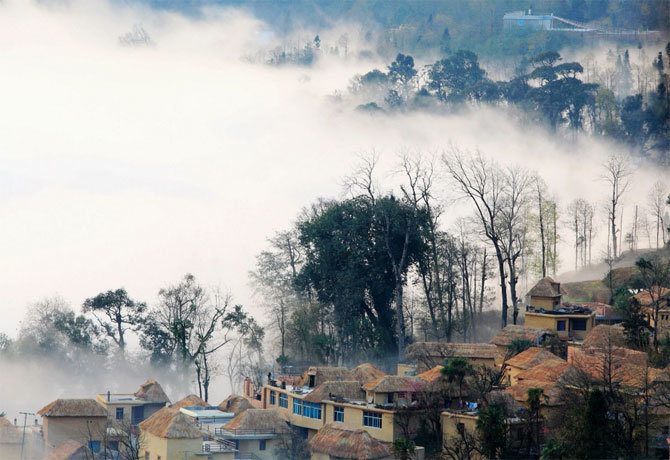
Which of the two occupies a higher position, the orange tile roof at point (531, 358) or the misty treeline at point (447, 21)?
the misty treeline at point (447, 21)

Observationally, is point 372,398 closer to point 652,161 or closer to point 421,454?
point 421,454

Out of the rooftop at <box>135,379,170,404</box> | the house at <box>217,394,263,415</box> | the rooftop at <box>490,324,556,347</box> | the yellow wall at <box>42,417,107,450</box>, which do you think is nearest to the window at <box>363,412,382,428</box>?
the house at <box>217,394,263,415</box>

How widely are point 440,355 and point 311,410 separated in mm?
7635

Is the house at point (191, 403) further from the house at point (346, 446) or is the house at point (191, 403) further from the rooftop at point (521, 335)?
the rooftop at point (521, 335)

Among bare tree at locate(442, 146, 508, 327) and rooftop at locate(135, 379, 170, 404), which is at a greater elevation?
bare tree at locate(442, 146, 508, 327)

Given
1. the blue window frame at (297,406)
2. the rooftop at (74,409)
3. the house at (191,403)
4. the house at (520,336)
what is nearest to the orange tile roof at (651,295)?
the house at (520,336)

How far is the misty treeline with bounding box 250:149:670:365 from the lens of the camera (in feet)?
203

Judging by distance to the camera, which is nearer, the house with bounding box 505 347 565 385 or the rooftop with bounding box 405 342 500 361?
the house with bounding box 505 347 565 385

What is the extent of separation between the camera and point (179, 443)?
43656mm

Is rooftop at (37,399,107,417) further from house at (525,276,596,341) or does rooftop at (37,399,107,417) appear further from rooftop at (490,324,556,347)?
house at (525,276,596,341)

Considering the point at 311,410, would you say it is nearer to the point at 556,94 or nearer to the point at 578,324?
the point at 578,324

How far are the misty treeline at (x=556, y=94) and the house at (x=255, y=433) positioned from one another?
56606mm

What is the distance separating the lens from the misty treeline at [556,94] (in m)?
101

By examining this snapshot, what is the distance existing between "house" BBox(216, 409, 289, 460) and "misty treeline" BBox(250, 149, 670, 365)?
41.3ft
